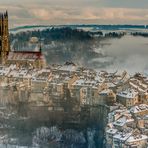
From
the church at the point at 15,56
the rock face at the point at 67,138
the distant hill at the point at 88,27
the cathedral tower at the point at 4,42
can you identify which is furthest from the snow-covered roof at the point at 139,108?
the cathedral tower at the point at 4,42

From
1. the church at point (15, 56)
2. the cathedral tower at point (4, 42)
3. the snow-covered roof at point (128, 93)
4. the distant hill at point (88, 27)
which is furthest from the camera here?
the cathedral tower at point (4, 42)

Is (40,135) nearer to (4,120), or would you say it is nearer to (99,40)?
(4,120)

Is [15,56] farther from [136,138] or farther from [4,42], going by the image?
[136,138]

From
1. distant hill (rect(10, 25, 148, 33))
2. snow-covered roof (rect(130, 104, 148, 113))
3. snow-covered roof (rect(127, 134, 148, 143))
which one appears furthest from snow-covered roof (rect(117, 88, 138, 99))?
snow-covered roof (rect(127, 134, 148, 143))

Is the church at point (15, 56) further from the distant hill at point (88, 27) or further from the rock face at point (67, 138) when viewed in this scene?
the rock face at point (67, 138)

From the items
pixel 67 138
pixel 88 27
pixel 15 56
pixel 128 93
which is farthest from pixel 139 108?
pixel 15 56

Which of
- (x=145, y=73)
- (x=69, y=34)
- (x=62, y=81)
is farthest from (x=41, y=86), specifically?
(x=145, y=73)

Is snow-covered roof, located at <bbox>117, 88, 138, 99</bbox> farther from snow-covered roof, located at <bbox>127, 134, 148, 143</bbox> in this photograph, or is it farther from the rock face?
snow-covered roof, located at <bbox>127, 134, 148, 143</bbox>

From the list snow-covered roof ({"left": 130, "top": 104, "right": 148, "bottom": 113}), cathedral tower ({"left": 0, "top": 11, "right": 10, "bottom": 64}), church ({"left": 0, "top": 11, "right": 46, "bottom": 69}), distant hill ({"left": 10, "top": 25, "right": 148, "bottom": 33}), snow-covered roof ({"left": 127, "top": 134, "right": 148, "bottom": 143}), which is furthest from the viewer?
cathedral tower ({"left": 0, "top": 11, "right": 10, "bottom": 64})
